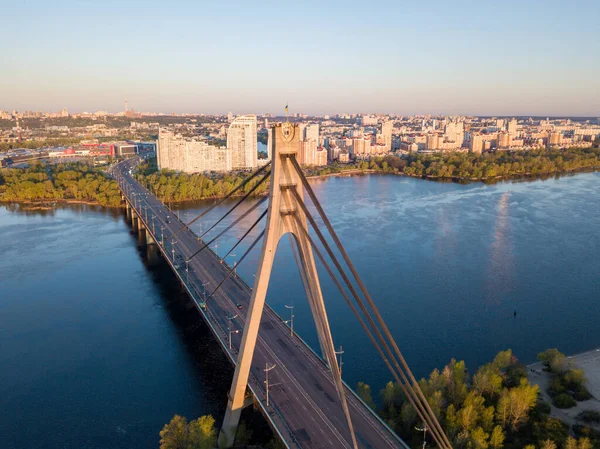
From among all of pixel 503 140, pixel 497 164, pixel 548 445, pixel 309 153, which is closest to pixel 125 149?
pixel 309 153

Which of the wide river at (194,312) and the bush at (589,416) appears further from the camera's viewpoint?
the wide river at (194,312)

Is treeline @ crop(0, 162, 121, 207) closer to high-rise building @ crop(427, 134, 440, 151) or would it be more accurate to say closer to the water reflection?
the water reflection

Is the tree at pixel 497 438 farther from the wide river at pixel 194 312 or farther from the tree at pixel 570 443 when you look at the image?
the wide river at pixel 194 312

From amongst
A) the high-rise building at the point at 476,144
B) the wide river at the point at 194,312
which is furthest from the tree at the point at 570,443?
the high-rise building at the point at 476,144

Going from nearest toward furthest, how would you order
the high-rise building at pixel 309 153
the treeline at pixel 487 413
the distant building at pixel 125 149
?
the treeline at pixel 487 413
the high-rise building at pixel 309 153
the distant building at pixel 125 149

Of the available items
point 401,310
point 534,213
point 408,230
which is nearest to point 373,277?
point 401,310

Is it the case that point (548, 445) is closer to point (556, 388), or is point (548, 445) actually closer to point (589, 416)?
point (589, 416)
